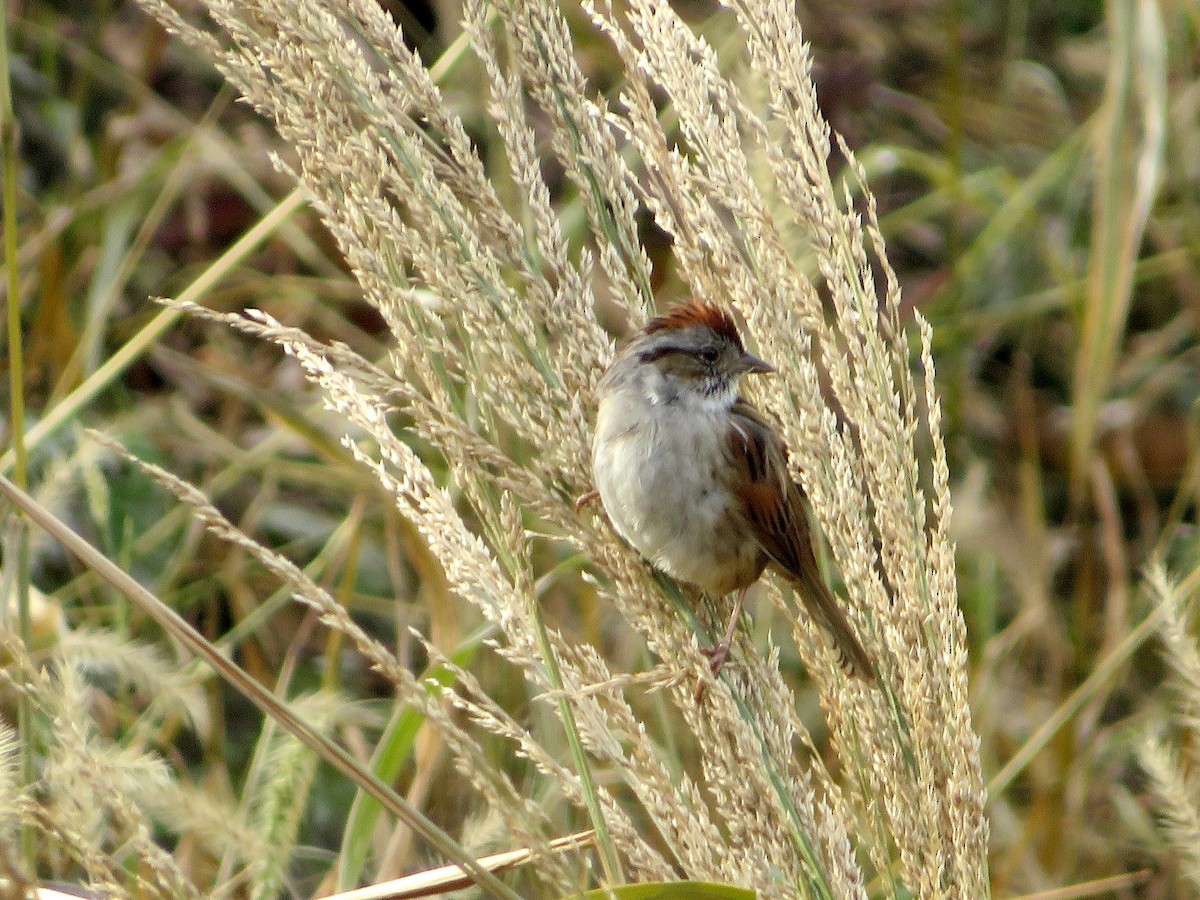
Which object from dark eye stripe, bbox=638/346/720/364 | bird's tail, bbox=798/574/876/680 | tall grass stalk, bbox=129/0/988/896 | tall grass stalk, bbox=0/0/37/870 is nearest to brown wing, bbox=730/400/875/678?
bird's tail, bbox=798/574/876/680

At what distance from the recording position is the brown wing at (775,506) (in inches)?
71.6

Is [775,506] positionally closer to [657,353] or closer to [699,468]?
[699,468]

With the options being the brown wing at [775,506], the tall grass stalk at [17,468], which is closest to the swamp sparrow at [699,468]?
the brown wing at [775,506]

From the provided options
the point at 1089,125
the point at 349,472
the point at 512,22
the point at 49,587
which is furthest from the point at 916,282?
the point at 512,22

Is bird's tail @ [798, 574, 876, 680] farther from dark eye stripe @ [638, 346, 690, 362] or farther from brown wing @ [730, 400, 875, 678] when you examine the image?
dark eye stripe @ [638, 346, 690, 362]

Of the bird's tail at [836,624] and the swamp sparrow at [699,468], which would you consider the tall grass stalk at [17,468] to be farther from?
the bird's tail at [836,624]

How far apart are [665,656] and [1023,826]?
5.23ft

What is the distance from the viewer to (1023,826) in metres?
2.76

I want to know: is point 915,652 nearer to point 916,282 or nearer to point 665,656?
point 665,656

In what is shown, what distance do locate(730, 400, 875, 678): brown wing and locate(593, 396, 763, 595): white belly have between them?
0.02m

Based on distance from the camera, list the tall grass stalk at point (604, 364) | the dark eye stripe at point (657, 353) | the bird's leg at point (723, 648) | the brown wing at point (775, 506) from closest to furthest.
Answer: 1. the tall grass stalk at point (604, 364)
2. the bird's leg at point (723, 648)
3. the brown wing at point (775, 506)
4. the dark eye stripe at point (657, 353)

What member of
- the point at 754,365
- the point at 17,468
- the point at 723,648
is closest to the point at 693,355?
the point at 754,365

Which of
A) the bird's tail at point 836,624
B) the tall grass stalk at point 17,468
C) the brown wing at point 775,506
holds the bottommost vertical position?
the tall grass stalk at point 17,468

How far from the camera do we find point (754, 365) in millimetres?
1723
